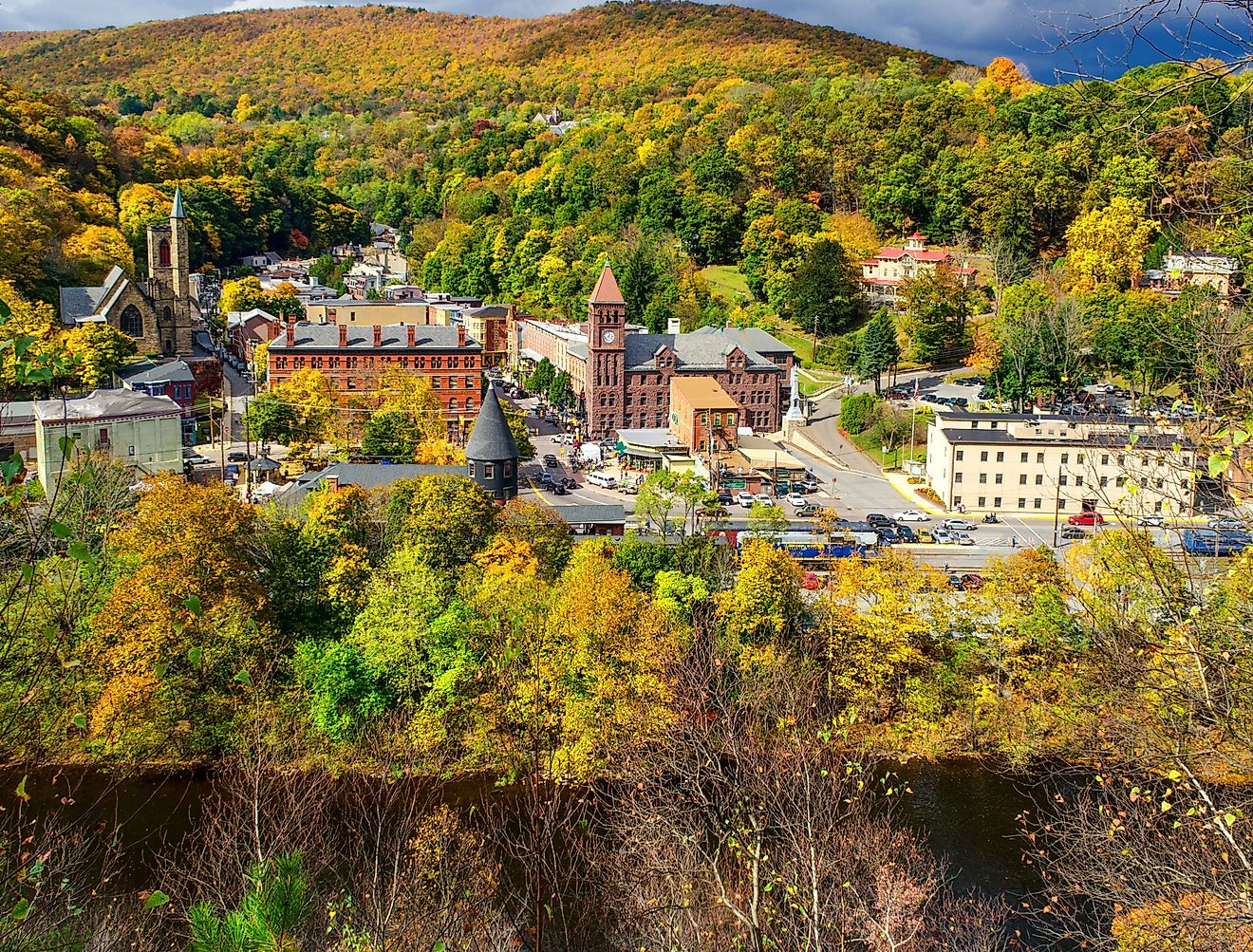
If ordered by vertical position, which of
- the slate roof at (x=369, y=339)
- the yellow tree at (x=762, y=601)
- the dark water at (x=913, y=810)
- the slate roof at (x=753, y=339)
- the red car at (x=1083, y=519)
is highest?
the slate roof at (x=369, y=339)

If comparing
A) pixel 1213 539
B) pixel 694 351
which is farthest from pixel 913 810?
pixel 694 351

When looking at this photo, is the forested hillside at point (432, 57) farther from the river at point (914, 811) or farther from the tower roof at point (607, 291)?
the river at point (914, 811)

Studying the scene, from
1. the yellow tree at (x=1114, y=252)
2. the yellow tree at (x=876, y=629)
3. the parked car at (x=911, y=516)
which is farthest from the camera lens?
the yellow tree at (x=1114, y=252)

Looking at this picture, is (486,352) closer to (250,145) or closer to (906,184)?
(906,184)

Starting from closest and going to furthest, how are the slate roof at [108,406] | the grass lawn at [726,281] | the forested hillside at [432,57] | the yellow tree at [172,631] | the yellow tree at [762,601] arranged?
the yellow tree at [172,631] < the yellow tree at [762,601] < the slate roof at [108,406] < the grass lawn at [726,281] < the forested hillside at [432,57]

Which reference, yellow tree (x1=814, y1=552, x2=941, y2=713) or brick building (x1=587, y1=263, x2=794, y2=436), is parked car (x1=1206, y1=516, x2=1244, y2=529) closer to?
yellow tree (x1=814, y1=552, x2=941, y2=713)

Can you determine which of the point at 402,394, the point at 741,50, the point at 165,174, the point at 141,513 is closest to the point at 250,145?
the point at 165,174

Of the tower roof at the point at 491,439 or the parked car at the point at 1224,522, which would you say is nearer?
the parked car at the point at 1224,522

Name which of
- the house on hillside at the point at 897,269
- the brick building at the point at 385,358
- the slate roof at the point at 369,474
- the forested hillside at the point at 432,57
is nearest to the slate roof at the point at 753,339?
the house on hillside at the point at 897,269
